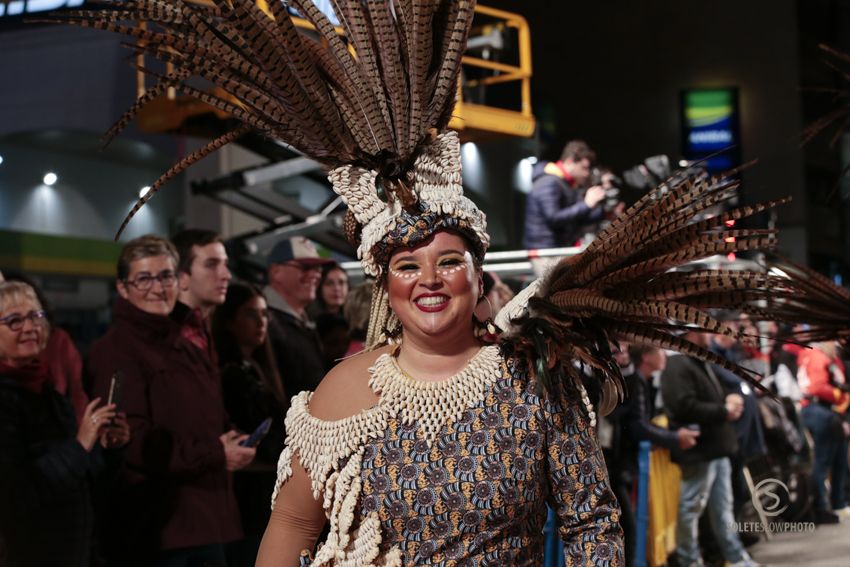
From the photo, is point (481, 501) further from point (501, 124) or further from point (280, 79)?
Result: point (501, 124)

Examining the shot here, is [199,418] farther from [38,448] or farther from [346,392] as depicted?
[346,392]

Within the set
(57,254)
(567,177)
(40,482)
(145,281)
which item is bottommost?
(40,482)

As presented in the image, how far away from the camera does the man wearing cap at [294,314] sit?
13.8 feet

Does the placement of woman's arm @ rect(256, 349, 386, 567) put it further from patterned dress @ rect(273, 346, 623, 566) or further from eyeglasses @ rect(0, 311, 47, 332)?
eyeglasses @ rect(0, 311, 47, 332)

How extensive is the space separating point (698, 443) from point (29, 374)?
302cm

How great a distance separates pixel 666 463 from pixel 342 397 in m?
3.05

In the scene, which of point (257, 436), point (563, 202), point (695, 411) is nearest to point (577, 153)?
point (563, 202)

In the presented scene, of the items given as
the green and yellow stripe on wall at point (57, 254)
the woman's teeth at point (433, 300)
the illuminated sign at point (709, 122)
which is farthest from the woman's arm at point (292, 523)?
the illuminated sign at point (709, 122)

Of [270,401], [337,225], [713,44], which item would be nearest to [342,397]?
[270,401]

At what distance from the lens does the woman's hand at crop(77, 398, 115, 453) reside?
326cm

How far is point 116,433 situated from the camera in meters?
3.33

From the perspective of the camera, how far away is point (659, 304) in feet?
6.91

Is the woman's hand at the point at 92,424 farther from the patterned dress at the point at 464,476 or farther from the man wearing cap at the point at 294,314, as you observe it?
the patterned dress at the point at 464,476

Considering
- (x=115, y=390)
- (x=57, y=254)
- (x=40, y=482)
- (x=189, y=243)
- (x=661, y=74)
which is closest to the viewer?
(x=40, y=482)
